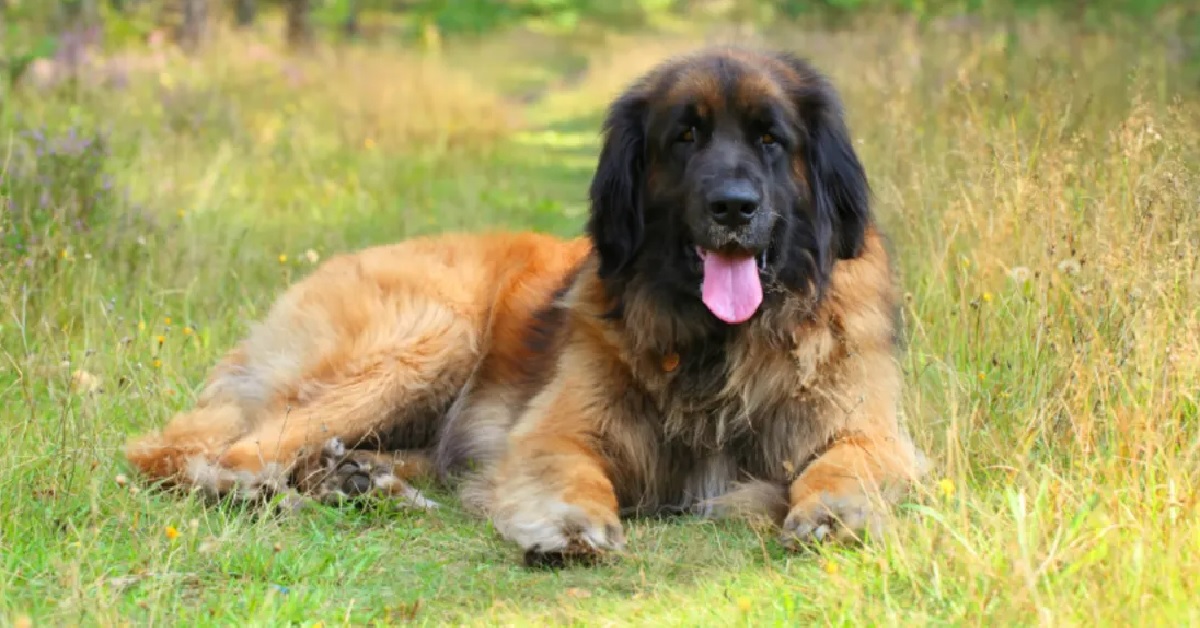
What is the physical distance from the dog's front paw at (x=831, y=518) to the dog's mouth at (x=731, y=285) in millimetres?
653

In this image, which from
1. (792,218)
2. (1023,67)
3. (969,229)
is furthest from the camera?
(1023,67)

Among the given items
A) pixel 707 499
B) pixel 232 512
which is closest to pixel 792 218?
pixel 707 499

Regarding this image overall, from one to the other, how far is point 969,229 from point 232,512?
3258 mm

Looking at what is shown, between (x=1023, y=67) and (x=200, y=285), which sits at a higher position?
(x=1023, y=67)

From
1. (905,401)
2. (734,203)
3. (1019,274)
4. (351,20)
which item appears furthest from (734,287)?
(351,20)

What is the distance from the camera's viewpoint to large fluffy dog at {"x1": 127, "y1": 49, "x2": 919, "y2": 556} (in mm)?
3883

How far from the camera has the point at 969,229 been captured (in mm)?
5438

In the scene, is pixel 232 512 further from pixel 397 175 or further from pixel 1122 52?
pixel 1122 52

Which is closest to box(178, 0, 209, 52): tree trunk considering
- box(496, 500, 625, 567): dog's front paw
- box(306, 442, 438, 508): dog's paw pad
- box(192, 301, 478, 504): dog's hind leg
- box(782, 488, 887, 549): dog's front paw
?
box(192, 301, 478, 504): dog's hind leg

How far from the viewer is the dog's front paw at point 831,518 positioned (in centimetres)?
354

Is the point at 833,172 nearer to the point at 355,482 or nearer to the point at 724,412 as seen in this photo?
the point at 724,412

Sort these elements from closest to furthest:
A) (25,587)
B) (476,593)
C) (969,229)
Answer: (25,587)
(476,593)
(969,229)

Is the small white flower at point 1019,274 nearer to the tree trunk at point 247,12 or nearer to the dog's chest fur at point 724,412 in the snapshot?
the dog's chest fur at point 724,412

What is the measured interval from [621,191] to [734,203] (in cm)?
57
